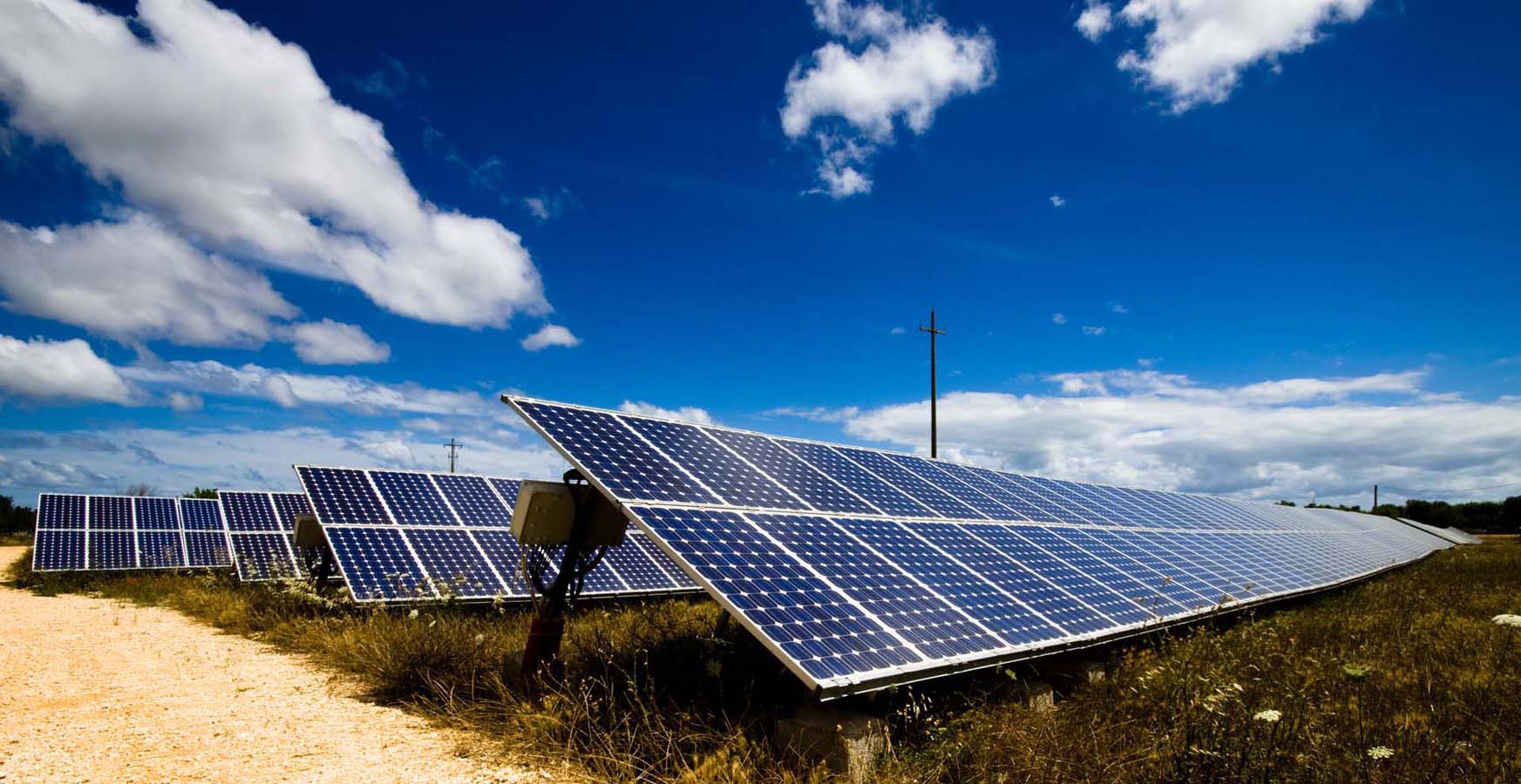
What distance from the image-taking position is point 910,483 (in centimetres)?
1420

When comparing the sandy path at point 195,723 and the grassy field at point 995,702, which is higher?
the grassy field at point 995,702

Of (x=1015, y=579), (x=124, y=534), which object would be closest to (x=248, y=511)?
(x=124, y=534)

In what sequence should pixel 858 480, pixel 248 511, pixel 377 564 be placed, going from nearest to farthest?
1. pixel 858 480
2. pixel 377 564
3. pixel 248 511

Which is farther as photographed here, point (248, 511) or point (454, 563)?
point (248, 511)

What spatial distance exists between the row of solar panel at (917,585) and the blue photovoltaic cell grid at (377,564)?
726cm

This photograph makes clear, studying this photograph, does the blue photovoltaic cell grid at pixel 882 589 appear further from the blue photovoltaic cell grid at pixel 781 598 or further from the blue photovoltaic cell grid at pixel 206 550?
the blue photovoltaic cell grid at pixel 206 550

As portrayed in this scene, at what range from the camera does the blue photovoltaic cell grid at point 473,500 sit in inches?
672

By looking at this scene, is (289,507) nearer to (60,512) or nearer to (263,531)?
(263,531)

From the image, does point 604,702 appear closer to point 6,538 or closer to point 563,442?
point 563,442

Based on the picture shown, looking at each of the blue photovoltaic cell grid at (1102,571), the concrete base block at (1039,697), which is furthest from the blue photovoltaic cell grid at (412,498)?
the concrete base block at (1039,697)

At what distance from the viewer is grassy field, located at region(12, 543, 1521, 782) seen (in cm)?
598

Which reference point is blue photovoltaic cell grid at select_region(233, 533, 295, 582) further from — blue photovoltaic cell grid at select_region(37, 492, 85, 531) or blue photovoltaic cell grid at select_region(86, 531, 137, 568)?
blue photovoltaic cell grid at select_region(37, 492, 85, 531)

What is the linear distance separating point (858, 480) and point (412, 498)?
1052cm

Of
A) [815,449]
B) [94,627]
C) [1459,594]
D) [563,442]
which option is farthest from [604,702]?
[1459,594]
